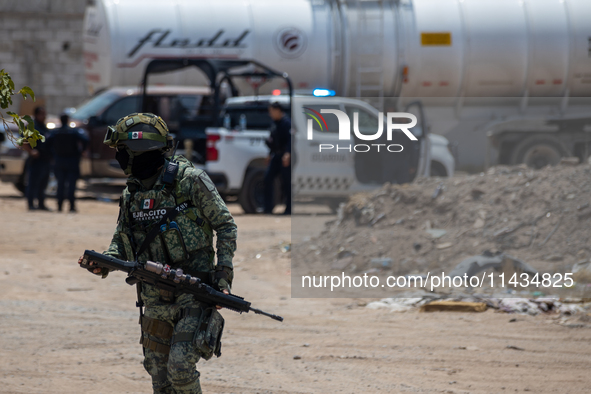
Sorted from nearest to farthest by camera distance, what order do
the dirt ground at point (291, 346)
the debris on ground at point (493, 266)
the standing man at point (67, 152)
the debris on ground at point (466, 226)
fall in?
the dirt ground at point (291, 346) < the debris on ground at point (493, 266) < the debris on ground at point (466, 226) < the standing man at point (67, 152)

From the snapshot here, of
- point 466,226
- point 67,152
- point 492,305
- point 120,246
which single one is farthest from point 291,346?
point 67,152

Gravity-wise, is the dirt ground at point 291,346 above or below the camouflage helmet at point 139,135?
below

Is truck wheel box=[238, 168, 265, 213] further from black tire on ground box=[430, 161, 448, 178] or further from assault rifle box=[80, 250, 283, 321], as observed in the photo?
assault rifle box=[80, 250, 283, 321]

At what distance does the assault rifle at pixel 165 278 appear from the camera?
11.1 feet

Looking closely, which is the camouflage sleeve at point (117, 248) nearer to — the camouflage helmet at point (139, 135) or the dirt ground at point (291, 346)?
the camouflage helmet at point (139, 135)

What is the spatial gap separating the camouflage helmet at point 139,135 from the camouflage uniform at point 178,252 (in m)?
0.17

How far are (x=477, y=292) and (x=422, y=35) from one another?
321 inches

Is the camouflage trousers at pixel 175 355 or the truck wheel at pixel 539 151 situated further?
the truck wheel at pixel 539 151

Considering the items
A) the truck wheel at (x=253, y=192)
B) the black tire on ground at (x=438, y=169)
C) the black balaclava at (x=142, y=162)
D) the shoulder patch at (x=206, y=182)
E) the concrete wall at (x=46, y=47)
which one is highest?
the concrete wall at (x=46, y=47)

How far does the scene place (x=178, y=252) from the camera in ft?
11.6

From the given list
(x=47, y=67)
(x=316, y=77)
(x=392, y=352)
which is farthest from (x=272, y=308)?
(x=47, y=67)

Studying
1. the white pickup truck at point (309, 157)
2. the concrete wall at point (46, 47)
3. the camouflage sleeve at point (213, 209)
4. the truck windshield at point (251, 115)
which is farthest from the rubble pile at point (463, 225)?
the concrete wall at point (46, 47)

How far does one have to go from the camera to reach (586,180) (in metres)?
8.24

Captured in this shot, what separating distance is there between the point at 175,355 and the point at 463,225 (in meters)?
5.64
